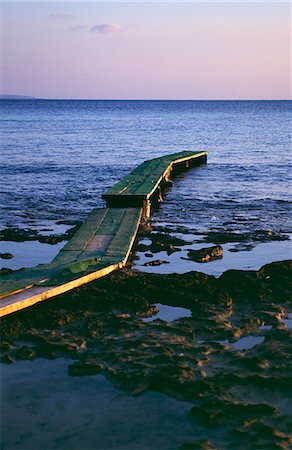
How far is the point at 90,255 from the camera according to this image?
10.4 meters

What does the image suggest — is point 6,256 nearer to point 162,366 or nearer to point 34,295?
point 34,295

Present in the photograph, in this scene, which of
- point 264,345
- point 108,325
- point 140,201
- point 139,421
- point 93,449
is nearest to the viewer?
point 93,449

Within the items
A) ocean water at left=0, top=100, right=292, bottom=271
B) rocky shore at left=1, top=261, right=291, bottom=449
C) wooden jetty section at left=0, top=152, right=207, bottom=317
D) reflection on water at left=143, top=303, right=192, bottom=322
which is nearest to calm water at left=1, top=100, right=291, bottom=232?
ocean water at left=0, top=100, right=292, bottom=271

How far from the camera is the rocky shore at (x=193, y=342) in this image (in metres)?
5.77

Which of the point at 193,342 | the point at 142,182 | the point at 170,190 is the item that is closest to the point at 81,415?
the point at 193,342

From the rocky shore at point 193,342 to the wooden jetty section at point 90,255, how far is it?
0.20 m

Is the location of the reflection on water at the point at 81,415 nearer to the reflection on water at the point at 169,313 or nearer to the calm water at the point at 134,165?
the reflection on water at the point at 169,313

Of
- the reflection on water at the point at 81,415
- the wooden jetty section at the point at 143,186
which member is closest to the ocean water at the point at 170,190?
the wooden jetty section at the point at 143,186

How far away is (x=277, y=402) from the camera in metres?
5.98

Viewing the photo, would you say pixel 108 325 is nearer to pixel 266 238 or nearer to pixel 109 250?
pixel 109 250

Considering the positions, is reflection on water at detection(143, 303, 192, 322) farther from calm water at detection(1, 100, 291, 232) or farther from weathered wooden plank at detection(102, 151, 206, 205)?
weathered wooden plank at detection(102, 151, 206, 205)

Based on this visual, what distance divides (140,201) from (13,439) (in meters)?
9.92

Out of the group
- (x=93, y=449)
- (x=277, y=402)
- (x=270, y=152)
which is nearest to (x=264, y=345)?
(x=277, y=402)

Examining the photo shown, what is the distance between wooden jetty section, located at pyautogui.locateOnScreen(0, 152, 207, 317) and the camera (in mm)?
8500
